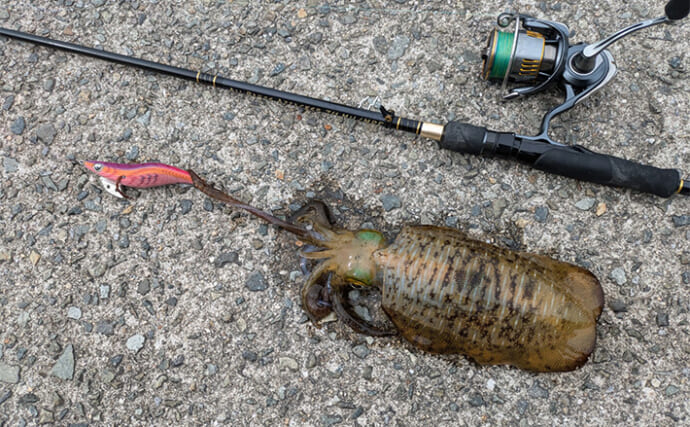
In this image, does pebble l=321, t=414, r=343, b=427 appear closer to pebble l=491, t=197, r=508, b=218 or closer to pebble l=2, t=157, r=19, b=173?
pebble l=491, t=197, r=508, b=218

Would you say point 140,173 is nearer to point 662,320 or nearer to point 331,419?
point 331,419

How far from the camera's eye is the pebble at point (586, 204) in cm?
255

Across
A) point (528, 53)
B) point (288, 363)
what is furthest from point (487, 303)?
point (528, 53)

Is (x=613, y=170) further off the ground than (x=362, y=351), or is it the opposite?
(x=613, y=170)

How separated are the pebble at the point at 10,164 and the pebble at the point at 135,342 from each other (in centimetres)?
116

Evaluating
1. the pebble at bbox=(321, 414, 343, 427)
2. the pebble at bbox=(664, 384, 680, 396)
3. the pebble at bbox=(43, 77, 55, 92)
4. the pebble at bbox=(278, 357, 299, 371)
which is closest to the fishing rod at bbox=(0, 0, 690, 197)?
the pebble at bbox=(664, 384, 680, 396)

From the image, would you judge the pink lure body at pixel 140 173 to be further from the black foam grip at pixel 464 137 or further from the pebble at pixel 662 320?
the pebble at pixel 662 320

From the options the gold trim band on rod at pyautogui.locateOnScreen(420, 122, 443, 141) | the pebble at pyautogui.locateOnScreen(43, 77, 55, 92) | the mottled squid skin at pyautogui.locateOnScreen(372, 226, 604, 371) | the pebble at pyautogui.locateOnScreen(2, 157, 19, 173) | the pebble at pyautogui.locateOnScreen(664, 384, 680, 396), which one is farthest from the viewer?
the pebble at pyautogui.locateOnScreen(43, 77, 55, 92)

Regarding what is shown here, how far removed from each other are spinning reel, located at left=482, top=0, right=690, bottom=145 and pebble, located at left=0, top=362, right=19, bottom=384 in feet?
9.31

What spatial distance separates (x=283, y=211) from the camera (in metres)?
2.62

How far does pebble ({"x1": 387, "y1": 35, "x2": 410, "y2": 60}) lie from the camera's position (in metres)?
2.79

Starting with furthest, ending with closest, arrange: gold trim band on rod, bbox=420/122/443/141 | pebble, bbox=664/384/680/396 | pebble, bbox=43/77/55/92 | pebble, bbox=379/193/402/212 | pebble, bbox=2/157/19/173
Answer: pebble, bbox=43/77/55/92
pebble, bbox=2/157/19/173
pebble, bbox=379/193/402/212
gold trim band on rod, bbox=420/122/443/141
pebble, bbox=664/384/680/396

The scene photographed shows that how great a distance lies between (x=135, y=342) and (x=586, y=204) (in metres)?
2.41

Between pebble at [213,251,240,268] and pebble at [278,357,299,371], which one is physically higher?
pebble at [213,251,240,268]
